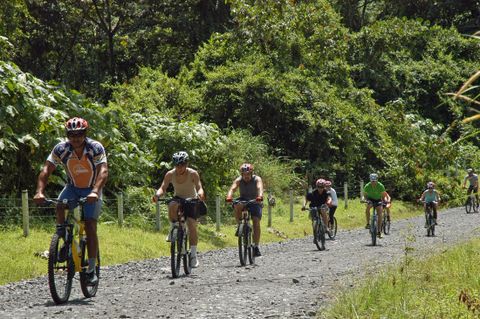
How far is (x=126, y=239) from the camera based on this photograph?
18719 millimetres

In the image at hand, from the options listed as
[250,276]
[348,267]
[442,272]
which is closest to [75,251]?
[250,276]

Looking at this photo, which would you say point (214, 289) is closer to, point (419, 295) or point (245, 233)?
point (419, 295)

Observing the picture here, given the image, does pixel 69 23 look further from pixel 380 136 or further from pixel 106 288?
pixel 106 288

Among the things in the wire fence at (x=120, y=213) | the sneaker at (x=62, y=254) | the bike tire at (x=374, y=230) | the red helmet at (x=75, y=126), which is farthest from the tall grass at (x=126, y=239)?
the red helmet at (x=75, y=126)

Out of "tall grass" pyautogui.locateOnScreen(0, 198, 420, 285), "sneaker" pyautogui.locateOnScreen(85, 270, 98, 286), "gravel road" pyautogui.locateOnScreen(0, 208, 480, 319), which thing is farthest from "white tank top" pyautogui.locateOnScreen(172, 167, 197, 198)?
"sneaker" pyautogui.locateOnScreen(85, 270, 98, 286)

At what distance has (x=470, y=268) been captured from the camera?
36.8 ft

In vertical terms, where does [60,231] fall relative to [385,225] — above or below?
above

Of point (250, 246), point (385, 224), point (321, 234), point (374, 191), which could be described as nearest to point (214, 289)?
point (250, 246)

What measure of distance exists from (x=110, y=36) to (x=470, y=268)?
31.8 metres

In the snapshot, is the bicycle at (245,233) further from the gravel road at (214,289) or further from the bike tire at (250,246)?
the gravel road at (214,289)

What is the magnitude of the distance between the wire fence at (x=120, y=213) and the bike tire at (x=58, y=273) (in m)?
6.67

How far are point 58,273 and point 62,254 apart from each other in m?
0.28

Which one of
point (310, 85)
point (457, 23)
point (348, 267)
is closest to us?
point (348, 267)

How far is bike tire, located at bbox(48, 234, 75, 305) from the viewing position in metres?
9.53
